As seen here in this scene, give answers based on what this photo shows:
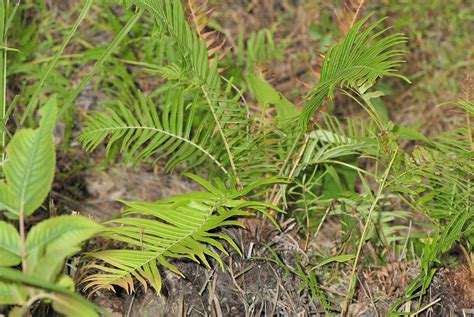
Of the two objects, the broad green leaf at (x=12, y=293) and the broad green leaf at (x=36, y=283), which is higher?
the broad green leaf at (x=36, y=283)

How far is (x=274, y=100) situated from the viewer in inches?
78.1

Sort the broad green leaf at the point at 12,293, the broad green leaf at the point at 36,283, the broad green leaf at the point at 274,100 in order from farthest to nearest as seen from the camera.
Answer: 1. the broad green leaf at the point at 274,100
2. the broad green leaf at the point at 12,293
3. the broad green leaf at the point at 36,283

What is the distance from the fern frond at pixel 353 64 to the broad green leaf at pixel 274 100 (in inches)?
8.6

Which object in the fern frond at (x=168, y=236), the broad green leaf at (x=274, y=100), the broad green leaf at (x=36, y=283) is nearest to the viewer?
the broad green leaf at (x=36, y=283)

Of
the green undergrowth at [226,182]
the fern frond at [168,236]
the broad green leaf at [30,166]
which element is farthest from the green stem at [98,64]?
the broad green leaf at [30,166]

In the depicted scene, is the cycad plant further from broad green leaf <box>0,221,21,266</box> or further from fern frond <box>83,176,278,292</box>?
broad green leaf <box>0,221,21,266</box>

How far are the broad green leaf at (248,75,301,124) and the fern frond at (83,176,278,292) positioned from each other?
0.97 feet

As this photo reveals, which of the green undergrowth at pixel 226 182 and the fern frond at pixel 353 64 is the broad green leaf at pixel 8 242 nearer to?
the green undergrowth at pixel 226 182

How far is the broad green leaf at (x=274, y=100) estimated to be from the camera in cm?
194

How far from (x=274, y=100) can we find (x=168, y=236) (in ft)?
1.95

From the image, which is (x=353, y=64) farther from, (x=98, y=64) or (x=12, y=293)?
(x=12, y=293)

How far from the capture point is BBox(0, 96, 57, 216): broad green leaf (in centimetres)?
112

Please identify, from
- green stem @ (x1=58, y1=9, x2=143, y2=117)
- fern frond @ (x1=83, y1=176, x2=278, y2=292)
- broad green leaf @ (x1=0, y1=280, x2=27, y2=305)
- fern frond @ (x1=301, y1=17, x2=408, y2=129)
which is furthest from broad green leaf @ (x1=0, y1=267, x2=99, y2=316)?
fern frond @ (x1=301, y1=17, x2=408, y2=129)

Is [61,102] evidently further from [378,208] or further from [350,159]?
[378,208]
